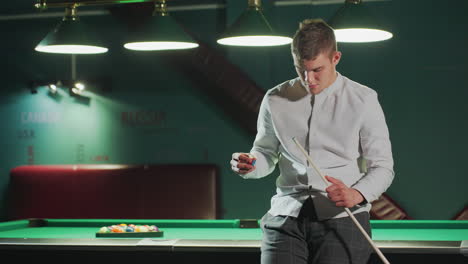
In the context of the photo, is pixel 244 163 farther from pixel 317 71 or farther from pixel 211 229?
pixel 211 229

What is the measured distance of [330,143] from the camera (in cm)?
233

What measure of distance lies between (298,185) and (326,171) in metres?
0.11

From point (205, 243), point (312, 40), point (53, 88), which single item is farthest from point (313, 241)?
point (53, 88)

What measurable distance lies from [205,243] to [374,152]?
127 centimetres

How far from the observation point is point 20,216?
684cm

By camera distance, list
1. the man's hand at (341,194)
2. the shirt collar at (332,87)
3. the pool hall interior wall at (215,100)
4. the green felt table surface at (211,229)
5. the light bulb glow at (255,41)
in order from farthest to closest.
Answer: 1. the pool hall interior wall at (215,100)
2. the light bulb glow at (255,41)
3. the green felt table surface at (211,229)
4. the shirt collar at (332,87)
5. the man's hand at (341,194)

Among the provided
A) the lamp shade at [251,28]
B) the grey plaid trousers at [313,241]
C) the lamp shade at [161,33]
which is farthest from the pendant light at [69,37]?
the grey plaid trousers at [313,241]

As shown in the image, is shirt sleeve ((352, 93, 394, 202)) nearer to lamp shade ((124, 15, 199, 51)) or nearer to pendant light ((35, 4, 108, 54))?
lamp shade ((124, 15, 199, 51))

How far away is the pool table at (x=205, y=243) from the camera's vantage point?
317 cm

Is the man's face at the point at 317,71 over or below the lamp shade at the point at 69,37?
below

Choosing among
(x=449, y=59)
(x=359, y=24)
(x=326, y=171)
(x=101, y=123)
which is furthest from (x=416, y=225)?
Answer: (x=101, y=123)

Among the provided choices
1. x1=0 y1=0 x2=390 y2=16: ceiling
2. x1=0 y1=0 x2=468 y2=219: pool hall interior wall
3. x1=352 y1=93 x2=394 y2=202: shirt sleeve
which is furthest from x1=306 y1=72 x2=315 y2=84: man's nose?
x1=0 y1=0 x2=390 y2=16: ceiling

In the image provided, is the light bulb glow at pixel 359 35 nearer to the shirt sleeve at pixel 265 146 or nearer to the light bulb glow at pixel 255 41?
the light bulb glow at pixel 255 41

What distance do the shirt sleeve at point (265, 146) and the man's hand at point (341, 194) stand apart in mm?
374
